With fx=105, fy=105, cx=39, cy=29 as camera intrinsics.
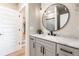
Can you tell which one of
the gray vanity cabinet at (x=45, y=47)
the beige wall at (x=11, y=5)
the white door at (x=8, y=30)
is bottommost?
the gray vanity cabinet at (x=45, y=47)

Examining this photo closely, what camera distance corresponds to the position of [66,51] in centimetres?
130

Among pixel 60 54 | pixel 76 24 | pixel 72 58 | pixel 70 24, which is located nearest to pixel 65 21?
pixel 70 24

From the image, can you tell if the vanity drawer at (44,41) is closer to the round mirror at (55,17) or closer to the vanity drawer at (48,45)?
the vanity drawer at (48,45)

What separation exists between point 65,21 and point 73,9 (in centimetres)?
25

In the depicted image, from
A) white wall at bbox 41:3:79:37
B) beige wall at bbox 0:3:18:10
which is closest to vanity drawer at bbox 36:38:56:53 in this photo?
white wall at bbox 41:3:79:37

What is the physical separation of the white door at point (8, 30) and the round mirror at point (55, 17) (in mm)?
821

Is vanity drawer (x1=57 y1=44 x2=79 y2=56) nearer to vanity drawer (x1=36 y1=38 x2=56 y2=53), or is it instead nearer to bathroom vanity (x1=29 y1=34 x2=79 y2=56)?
bathroom vanity (x1=29 y1=34 x2=79 y2=56)

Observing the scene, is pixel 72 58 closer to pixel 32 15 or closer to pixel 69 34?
pixel 69 34

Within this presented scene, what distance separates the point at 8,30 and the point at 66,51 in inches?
32.9

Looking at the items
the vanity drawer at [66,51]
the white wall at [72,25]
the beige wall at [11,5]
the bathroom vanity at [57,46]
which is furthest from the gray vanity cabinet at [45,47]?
the beige wall at [11,5]

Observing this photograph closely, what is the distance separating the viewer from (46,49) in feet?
5.49

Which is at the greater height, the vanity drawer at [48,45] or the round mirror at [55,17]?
the round mirror at [55,17]

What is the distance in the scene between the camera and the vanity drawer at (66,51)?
1185 millimetres

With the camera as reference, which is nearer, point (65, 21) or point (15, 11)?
point (15, 11)
